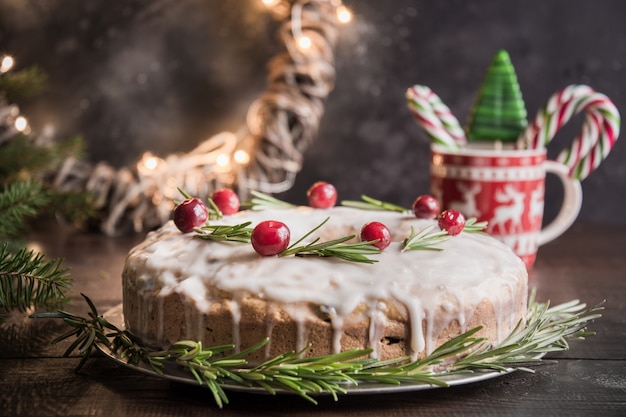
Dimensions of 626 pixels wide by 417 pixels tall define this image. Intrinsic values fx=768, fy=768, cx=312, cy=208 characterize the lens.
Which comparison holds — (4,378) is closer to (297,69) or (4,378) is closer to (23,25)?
(297,69)

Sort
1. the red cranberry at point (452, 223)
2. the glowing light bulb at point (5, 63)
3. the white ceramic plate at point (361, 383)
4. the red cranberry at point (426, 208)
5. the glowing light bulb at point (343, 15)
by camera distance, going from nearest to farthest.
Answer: the white ceramic plate at point (361, 383)
the red cranberry at point (452, 223)
the red cranberry at point (426, 208)
the glowing light bulb at point (5, 63)
the glowing light bulb at point (343, 15)

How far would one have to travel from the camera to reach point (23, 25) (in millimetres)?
2139

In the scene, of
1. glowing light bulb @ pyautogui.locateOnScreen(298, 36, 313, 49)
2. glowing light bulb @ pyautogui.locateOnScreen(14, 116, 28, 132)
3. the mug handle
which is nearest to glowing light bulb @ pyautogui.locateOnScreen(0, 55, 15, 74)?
glowing light bulb @ pyautogui.locateOnScreen(14, 116, 28, 132)

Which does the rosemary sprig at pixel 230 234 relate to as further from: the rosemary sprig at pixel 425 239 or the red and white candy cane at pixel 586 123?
the red and white candy cane at pixel 586 123

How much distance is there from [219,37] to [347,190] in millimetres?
575

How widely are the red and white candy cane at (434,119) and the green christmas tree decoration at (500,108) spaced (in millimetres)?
54

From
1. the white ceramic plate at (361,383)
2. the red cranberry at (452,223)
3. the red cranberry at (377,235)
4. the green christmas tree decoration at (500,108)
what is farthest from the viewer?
the green christmas tree decoration at (500,108)

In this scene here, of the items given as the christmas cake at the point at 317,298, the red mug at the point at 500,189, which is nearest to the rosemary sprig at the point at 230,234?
the christmas cake at the point at 317,298

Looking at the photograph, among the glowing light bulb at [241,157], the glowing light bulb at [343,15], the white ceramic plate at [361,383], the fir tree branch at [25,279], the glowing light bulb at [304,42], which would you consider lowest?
the white ceramic plate at [361,383]

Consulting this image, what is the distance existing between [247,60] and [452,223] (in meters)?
1.21

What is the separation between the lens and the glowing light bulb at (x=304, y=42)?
1934 millimetres

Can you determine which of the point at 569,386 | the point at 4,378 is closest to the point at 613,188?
the point at 569,386

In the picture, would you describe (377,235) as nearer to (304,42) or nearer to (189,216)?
(189,216)

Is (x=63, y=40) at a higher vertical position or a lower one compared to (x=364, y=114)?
higher
